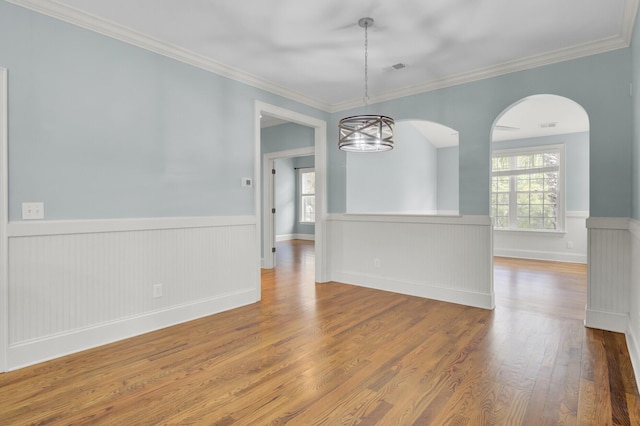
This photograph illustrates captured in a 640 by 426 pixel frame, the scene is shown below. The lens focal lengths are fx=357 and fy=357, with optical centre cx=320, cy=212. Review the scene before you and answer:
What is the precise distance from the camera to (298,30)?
10.4 feet

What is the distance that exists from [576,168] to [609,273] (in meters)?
4.86

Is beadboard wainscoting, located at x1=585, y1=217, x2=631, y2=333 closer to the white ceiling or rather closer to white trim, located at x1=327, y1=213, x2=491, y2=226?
white trim, located at x1=327, y1=213, x2=491, y2=226

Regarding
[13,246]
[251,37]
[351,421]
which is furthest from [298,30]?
[351,421]

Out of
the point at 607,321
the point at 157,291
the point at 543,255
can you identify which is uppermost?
the point at 157,291

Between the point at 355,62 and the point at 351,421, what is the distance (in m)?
3.37

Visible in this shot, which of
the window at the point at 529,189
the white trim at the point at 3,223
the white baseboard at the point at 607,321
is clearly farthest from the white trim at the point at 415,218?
the white trim at the point at 3,223

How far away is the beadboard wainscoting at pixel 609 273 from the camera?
128 inches

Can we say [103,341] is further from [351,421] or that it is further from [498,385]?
[498,385]

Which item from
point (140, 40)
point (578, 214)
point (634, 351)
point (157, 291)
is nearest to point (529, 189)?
point (578, 214)

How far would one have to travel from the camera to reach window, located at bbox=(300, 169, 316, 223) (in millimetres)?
11672

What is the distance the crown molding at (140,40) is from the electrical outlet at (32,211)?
1.46 meters

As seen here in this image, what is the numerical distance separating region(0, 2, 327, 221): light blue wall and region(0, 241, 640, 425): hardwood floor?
1247 mm

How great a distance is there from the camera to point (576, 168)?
7.24m

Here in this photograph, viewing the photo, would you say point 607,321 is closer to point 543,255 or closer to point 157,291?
point 157,291
